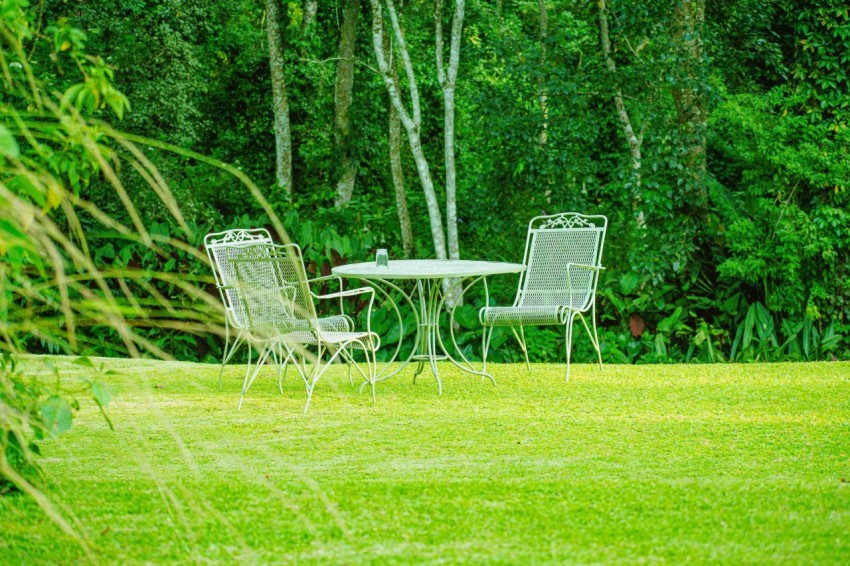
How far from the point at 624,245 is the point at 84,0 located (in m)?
5.27

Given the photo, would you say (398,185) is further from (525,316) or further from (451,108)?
(525,316)

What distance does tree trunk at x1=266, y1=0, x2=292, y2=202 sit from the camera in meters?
11.0

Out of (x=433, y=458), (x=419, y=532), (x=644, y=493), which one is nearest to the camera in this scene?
(x=419, y=532)

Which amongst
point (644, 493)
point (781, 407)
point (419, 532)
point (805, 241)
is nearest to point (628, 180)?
point (805, 241)

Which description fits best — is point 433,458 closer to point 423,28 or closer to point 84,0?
point 84,0

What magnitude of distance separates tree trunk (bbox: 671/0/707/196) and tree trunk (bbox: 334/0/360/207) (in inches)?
174

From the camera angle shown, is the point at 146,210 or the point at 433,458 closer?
the point at 433,458

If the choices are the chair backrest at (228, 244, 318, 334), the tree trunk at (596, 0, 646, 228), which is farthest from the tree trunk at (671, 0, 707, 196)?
the chair backrest at (228, 244, 318, 334)

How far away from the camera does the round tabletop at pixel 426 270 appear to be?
5590 millimetres

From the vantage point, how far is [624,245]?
27.6 feet

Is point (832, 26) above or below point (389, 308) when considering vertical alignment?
above

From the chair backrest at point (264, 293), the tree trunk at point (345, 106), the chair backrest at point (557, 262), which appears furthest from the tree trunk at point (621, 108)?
the chair backrest at point (264, 293)

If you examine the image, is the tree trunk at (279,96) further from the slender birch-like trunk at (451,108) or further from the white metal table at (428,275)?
the white metal table at (428,275)

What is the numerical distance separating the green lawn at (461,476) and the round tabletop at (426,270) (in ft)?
2.21
